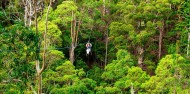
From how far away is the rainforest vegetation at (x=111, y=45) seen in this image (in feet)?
51.7

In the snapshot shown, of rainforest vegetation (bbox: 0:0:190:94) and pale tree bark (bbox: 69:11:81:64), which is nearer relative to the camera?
rainforest vegetation (bbox: 0:0:190:94)

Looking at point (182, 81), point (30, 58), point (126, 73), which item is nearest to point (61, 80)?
point (126, 73)

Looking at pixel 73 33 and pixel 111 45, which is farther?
pixel 111 45

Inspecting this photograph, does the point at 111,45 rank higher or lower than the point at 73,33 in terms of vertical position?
lower

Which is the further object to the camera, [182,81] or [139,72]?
[139,72]

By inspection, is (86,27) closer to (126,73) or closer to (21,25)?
(126,73)

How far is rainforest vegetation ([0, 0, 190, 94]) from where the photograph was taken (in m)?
15.8

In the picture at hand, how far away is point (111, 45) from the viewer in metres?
23.7

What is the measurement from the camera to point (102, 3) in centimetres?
2259

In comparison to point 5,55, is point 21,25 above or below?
above

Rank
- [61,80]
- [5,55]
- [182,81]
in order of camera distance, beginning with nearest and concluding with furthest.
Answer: [5,55], [182,81], [61,80]

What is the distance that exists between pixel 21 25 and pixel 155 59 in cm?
1408

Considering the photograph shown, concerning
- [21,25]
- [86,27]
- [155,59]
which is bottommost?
[155,59]

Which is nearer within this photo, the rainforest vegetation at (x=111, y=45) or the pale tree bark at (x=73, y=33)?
the rainforest vegetation at (x=111, y=45)
